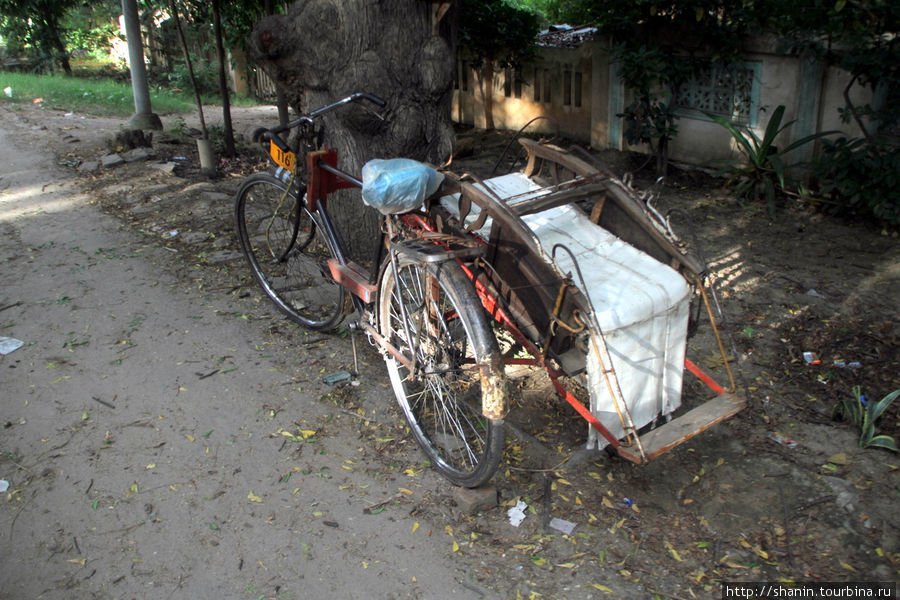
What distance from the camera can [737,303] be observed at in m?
4.54

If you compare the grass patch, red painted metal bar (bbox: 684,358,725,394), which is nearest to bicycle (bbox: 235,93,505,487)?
red painted metal bar (bbox: 684,358,725,394)

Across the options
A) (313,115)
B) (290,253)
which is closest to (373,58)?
(313,115)

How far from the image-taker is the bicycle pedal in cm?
272

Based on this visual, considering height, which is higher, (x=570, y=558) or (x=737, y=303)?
(x=737, y=303)

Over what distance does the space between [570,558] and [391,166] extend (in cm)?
179

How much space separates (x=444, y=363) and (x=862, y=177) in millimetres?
4384

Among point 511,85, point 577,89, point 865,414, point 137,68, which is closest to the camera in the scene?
point 865,414

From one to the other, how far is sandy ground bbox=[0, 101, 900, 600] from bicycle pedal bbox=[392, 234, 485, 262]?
96 cm

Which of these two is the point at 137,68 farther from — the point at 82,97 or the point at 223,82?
the point at 82,97

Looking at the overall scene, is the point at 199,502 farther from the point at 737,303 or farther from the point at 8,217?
the point at 8,217

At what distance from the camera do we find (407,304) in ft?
10.7

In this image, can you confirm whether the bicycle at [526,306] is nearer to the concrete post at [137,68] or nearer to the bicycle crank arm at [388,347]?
the bicycle crank arm at [388,347]

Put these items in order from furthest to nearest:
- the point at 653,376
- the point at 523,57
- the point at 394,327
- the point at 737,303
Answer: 1. the point at 523,57
2. the point at 737,303
3. the point at 394,327
4. the point at 653,376

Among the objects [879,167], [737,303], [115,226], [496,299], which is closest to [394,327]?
[496,299]
